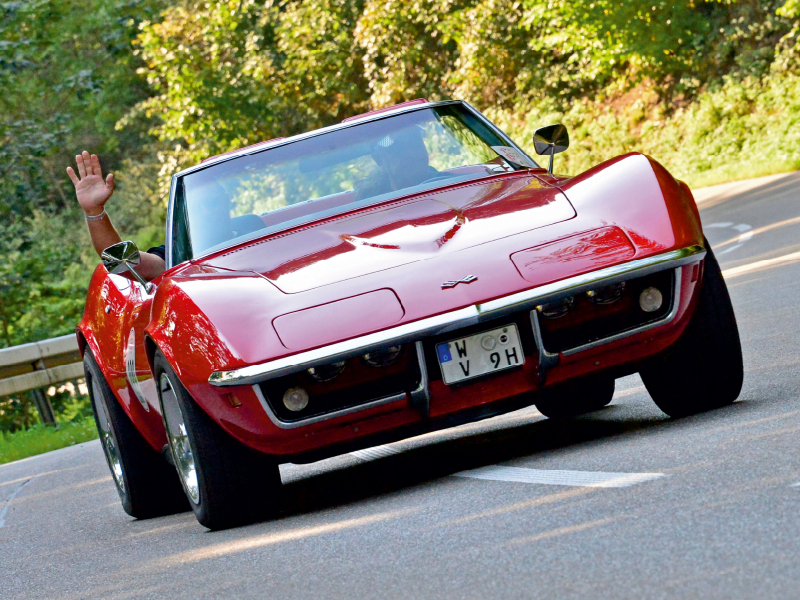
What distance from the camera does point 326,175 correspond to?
6020 millimetres

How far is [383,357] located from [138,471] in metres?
2.19

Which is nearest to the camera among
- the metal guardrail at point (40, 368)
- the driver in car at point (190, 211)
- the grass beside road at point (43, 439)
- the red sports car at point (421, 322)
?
the red sports car at point (421, 322)

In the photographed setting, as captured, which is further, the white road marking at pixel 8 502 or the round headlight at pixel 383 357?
the white road marking at pixel 8 502

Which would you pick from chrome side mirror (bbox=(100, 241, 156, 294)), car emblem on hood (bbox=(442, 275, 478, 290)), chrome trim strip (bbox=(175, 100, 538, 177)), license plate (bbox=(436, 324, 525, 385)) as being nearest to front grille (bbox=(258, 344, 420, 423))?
license plate (bbox=(436, 324, 525, 385))

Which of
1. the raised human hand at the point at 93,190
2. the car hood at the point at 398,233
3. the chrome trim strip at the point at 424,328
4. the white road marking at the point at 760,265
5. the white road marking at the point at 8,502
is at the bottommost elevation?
the white road marking at the point at 760,265

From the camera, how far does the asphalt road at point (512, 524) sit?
323cm

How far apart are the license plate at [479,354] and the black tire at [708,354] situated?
2.17 feet

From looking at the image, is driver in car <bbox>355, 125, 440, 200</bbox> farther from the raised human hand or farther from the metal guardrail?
the metal guardrail

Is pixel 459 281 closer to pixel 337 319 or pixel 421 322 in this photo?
pixel 421 322

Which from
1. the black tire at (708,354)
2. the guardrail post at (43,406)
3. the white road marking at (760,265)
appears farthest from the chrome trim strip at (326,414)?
the guardrail post at (43,406)

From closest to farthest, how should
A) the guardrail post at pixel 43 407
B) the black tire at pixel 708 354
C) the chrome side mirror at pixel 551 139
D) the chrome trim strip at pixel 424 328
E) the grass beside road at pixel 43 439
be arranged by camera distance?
the chrome trim strip at pixel 424 328
the black tire at pixel 708 354
the chrome side mirror at pixel 551 139
the grass beside road at pixel 43 439
the guardrail post at pixel 43 407

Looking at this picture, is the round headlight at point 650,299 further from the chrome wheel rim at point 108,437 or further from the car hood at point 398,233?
the chrome wheel rim at point 108,437

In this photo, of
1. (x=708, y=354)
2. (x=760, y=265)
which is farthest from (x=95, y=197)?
(x=760, y=265)

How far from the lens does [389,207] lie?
562cm
